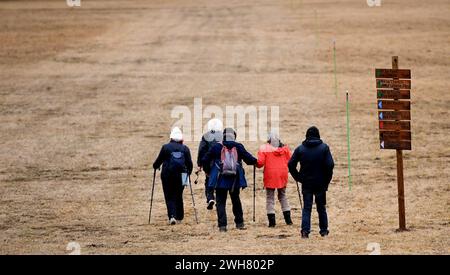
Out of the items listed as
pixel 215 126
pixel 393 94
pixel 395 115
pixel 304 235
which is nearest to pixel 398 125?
pixel 395 115

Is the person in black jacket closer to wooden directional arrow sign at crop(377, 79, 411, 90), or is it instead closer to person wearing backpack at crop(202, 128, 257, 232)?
person wearing backpack at crop(202, 128, 257, 232)

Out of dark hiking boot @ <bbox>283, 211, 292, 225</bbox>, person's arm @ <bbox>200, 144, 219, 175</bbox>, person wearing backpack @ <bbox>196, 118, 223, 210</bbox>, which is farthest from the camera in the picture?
dark hiking boot @ <bbox>283, 211, 292, 225</bbox>

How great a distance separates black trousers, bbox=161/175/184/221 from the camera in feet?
63.8

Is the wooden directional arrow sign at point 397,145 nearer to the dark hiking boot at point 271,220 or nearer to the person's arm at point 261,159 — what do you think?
the person's arm at point 261,159

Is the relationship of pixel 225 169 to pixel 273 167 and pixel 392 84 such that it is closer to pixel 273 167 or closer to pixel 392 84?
pixel 273 167

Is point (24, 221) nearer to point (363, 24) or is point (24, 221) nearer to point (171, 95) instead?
point (171, 95)

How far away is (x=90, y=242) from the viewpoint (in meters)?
18.0

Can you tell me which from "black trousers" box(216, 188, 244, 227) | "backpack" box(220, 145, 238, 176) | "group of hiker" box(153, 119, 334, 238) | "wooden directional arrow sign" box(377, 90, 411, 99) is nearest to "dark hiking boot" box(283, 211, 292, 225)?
"group of hiker" box(153, 119, 334, 238)

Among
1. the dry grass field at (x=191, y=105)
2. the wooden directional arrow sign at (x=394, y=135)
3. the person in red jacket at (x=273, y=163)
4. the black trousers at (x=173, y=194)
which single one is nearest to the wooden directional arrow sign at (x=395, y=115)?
the wooden directional arrow sign at (x=394, y=135)

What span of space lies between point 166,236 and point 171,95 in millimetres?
21377

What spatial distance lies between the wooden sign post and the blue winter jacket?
254 cm

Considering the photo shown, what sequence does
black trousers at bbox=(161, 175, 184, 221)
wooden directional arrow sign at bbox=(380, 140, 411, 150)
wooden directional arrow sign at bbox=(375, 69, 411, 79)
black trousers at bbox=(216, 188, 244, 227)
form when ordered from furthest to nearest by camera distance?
black trousers at bbox=(161, 175, 184, 221) → black trousers at bbox=(216, 188, 244, 227) → wooden directional arrow sign at bbox=(380, 140, 411, 150) → wooden directional arrow sign at bbox=(375, 69, 411, 79)
